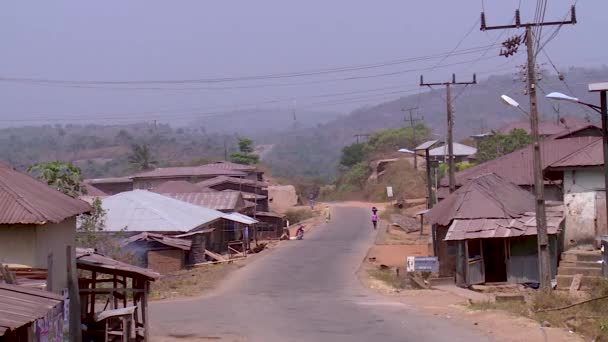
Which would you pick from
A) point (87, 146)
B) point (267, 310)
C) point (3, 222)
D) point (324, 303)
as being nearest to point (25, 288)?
point (3, 222)

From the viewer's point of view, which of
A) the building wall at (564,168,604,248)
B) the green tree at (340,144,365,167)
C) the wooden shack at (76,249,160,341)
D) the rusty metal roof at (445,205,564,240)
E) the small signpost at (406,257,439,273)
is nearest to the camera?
the wooden shack at (76,249,160,341)

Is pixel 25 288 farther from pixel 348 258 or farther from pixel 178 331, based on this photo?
pixel 348 258

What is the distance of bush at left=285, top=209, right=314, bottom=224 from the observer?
81056 millimetres

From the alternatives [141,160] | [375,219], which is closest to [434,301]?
[375,219]

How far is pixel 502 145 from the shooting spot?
2970 inches

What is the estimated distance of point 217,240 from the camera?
52188mm

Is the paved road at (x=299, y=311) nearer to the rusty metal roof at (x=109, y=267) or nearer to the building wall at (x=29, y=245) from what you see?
the rusty metal roof at (x=109, y=267)

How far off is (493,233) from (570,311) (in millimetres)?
9038

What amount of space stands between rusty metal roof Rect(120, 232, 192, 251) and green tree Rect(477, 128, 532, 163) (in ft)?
125

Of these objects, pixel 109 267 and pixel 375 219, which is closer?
pixel 109 267

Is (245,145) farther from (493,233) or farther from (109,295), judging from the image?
(109,295)

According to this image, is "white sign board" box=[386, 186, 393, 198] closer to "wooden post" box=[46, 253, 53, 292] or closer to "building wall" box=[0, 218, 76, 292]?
"building wall" box=[0, 218, 76, 292]

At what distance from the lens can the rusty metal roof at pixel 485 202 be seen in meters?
34.2

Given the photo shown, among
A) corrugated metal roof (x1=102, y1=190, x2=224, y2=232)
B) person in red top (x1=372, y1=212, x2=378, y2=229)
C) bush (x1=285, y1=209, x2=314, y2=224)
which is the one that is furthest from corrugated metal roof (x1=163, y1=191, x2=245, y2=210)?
bush (x1=285, y1=209, x2=314, y2=224)
